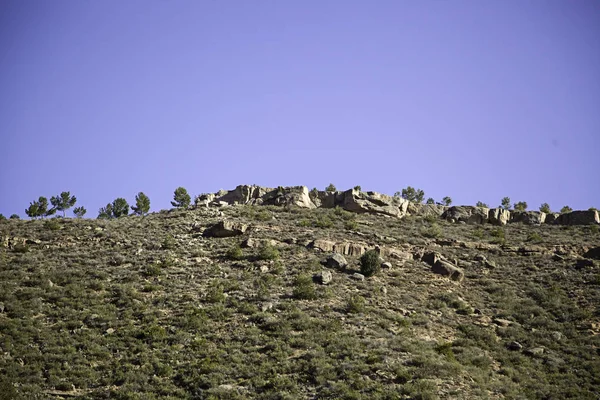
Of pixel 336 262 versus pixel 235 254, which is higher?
pixel 336 262

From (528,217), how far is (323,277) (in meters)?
29.3

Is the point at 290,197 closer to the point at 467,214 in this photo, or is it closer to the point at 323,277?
the point at 467,214

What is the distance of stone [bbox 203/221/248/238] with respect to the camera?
1657 inches

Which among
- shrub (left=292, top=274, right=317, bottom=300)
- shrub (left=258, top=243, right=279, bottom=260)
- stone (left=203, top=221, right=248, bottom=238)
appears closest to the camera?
shrub (left=292, top=274, right=317, bottom=300)

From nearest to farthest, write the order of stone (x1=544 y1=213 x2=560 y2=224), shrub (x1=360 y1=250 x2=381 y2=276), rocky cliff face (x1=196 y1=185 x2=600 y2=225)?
shrub (x1=360 y1=250 x2=381 y2=276), rocky cliff face (x1=196 y1=185 x2=600 y2=225), stone (x1=544 y1=213 x2=560 y2=224)

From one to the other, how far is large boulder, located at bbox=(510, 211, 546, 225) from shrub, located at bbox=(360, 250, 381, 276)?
24033mm

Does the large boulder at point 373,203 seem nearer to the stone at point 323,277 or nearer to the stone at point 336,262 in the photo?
the stone at point 336,262

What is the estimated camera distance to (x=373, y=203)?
53656 mm

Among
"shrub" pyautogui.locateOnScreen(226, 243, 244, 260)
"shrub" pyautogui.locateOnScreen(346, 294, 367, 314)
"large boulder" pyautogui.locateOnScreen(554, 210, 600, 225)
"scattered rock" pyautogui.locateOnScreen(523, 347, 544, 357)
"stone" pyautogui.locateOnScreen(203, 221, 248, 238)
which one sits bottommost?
"scattered rock" pyautogui.locateOnScreen(523, 347, 544, 357)

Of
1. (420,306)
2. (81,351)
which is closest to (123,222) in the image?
(81,351)

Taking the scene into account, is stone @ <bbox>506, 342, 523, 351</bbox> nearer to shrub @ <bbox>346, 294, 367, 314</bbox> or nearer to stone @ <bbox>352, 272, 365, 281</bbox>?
shrub @ <bbox>346, 294, 367, 314</bbox>

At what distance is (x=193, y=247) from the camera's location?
3988 cm

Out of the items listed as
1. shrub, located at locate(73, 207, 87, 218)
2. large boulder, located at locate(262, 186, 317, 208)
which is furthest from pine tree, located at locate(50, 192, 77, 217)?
large boulder, located at locate(262, 186, 317, 208)

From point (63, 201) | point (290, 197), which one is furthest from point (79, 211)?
point (290, 197)
